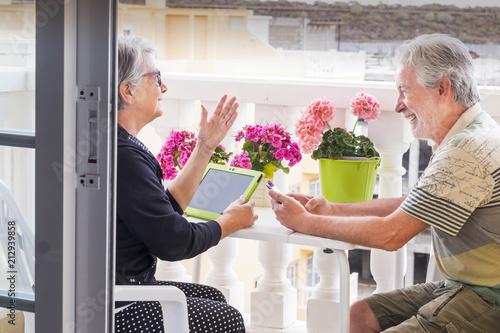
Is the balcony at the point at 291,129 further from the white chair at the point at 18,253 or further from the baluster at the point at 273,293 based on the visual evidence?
the white chair at the point at 18,253

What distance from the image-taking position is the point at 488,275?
1.79m

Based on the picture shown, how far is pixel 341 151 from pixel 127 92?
710 millimetres

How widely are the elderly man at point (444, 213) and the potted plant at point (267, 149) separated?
282mm

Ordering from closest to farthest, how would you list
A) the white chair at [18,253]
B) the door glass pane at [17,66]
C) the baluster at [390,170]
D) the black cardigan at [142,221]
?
1. the door glass pane at [17,66]
2. the white chair at [18,253]
3. the black cardigan at [142,221]
4. the baluster at [390,170]

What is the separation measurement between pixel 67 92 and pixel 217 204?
822 millimetres

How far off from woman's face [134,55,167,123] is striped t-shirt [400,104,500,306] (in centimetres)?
77

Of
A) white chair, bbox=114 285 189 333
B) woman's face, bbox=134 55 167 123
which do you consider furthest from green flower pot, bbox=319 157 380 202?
white chair, bbox=114 285 189 333

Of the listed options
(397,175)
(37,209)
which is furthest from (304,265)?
(37,209)

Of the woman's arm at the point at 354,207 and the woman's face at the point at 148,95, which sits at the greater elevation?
the woman's face at the point at 148,95

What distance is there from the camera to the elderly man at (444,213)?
5.78 feet

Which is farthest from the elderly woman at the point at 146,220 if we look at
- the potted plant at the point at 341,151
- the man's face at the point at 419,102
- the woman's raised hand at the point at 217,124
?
the man's face at the point at 419,102

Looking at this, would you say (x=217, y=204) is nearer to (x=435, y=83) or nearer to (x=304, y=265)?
(x=435, y=83)

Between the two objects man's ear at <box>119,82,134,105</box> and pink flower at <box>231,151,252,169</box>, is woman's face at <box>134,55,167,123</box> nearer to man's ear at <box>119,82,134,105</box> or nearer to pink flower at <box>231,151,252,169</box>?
man's ear at <box>119,82,134,105</box>

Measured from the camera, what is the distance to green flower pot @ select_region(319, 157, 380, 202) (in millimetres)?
2252
